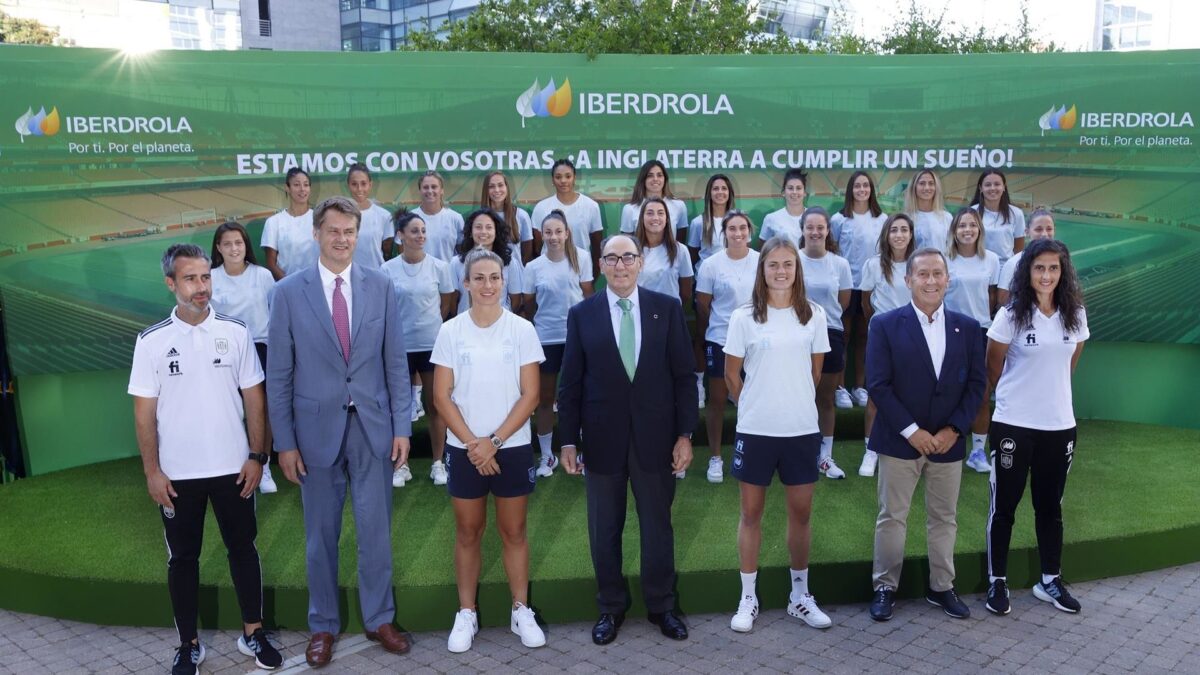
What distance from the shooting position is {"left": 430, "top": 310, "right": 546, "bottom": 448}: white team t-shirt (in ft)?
12.5

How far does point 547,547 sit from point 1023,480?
2.26 m

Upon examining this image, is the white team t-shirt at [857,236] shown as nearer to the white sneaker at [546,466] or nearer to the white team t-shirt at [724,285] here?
the white team t-shirt at [724,285]

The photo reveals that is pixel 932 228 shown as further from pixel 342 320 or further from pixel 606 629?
pixel 342 320

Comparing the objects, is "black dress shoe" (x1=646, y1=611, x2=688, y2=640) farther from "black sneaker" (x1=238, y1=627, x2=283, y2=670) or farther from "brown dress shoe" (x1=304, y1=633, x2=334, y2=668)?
"black sneaker" (x1=238, y1=627, x2=283, y2=670)

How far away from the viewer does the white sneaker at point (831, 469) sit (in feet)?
18.8

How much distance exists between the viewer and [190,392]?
3627mm

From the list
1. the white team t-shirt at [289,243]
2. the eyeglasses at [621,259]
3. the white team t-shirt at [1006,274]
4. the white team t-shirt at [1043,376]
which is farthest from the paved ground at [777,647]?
the white team t-shirt at [289,243]

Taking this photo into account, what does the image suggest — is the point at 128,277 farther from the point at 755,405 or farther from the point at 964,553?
the point at 964,553

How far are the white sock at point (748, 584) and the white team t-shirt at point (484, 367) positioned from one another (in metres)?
1.19

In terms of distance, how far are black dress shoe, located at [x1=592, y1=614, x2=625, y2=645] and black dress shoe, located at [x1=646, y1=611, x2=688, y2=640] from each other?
0.54 feet

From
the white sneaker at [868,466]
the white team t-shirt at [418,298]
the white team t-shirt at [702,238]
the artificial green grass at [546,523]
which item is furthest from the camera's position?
the white team t-shirt at [702,238]

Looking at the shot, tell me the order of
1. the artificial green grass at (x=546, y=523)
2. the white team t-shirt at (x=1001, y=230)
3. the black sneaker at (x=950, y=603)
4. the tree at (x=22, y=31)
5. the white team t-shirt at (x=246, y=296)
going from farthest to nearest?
the tree at (x=22, y=31) → the white team t-shirt at (x=1001, y=230) → the white team t-shirt at (x=246, y=296) → the artificial green grass at (x=546, y=523) → the black sneaker at (x=950, y=603)

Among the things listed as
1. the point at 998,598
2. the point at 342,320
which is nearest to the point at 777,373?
the point at 998,598

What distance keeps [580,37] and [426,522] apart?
795cm
